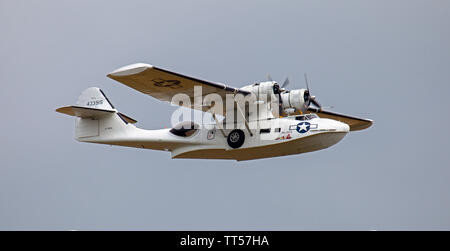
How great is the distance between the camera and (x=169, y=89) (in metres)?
20.2

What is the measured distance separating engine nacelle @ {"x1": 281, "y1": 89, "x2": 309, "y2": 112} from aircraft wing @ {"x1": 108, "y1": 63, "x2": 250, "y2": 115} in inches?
58.5

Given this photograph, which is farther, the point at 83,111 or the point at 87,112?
the point at 87,112

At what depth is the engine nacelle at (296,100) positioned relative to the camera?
2103 cm

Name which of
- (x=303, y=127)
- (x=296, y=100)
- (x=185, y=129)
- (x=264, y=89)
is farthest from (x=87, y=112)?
(x=303, y=127)

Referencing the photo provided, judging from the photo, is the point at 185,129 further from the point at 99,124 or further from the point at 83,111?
the point at 83,111

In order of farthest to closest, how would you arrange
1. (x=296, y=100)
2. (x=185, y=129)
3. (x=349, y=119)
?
(x=349, y=119)
(x=185, y=129)
(x=296, y=100)

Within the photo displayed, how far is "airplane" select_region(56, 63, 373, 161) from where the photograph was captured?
1964cm

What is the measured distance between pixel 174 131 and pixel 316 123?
15.3 ft

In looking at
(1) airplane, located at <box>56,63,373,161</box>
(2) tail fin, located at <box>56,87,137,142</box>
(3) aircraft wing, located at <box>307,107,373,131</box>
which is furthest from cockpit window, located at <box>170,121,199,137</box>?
(3) aircraft wing, located at <box>307,107,373,131</box>

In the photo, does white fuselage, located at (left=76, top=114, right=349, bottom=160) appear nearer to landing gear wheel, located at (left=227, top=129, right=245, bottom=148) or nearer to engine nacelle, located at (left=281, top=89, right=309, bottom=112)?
landing gear wheel, located at (left=227, top=129, right=245, bottom=148)

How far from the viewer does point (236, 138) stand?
20547 millimetres

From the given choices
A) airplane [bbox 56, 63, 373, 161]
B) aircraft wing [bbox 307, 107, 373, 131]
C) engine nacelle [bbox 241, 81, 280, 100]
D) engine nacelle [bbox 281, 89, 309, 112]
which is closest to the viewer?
airplane [bbox 56, 63, 373, 161]

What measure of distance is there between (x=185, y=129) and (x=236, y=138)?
71.8 inches

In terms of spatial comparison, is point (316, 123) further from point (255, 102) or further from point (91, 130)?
point (91, 130)
